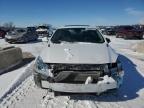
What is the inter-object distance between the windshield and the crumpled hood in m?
0.59

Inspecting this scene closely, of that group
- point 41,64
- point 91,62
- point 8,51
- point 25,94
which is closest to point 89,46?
point 91,62

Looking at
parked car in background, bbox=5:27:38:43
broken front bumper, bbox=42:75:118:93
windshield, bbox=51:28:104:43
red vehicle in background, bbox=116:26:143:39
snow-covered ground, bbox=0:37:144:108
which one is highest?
windshield, bbox=51:28:104:43

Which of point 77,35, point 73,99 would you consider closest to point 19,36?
point 77,35

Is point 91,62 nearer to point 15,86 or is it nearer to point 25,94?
point 25,94

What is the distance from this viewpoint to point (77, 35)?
743 centimetres

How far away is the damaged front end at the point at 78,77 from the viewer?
17.2 ft

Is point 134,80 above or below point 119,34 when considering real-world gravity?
above

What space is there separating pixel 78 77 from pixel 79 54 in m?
0.65

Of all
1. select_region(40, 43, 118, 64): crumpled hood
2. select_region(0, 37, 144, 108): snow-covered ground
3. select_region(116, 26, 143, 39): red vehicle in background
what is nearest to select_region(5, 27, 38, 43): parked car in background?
select_region(116, 26, 143, 39): red vehicle in background

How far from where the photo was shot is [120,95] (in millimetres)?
6148

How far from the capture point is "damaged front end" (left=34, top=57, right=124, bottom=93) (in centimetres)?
525

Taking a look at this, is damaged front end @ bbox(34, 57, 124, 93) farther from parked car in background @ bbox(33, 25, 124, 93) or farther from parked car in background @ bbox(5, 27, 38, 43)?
parked car in background @ bbox(5, 27, 38, 43)

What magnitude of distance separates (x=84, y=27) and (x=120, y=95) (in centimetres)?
260

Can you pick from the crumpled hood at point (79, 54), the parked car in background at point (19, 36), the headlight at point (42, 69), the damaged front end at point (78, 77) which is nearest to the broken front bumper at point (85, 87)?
the damaged front end at point (78, 77)
